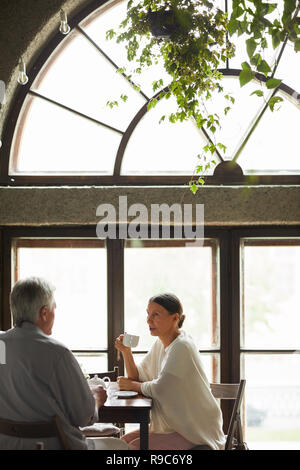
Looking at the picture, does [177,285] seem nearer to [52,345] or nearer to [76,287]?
[76,287]

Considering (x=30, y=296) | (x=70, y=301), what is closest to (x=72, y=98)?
(x=70, y=301)

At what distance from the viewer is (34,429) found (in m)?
2.31

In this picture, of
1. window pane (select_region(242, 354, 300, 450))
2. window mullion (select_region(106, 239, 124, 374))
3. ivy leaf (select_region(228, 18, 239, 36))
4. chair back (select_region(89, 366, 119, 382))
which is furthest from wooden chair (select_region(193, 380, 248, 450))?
ivy leaf (select_region(228, 18, 239, 36))

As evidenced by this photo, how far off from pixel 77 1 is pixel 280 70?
1568 mm

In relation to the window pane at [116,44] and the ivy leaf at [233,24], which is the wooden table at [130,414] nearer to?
the ivy leaf at [233,24]

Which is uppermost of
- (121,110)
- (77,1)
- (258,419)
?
(77,1)

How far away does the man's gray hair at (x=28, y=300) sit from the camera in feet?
8.25

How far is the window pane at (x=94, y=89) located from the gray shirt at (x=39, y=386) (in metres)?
2.38

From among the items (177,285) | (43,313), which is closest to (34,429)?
(43,313)

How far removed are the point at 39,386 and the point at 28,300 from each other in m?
0.36

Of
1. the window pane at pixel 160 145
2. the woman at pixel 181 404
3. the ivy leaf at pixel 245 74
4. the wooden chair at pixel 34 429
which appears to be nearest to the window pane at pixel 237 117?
the window pane at pixel 160 145

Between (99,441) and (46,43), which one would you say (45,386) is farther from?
(46,43)

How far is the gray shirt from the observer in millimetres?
2381

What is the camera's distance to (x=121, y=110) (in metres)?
4.45
